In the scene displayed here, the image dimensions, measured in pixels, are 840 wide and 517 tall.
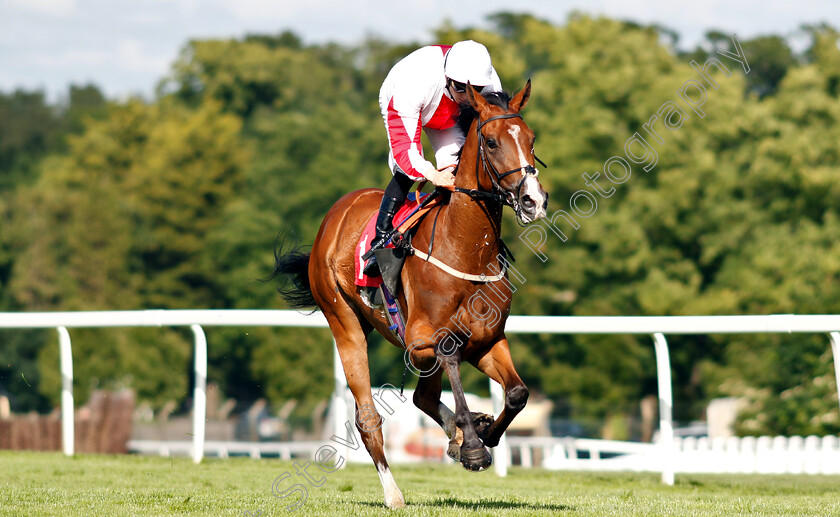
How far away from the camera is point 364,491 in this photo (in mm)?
7039

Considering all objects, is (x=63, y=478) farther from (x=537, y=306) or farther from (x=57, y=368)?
(x=57, y=368)

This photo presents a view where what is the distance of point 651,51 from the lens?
3603cm

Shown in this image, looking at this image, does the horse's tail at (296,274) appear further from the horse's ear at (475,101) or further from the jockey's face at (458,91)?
the horse's ear at (475,101)

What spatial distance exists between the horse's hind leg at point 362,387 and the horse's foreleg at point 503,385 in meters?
0.65

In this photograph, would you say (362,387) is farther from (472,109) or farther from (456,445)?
(472,109)

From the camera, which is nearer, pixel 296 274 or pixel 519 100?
pixel 519 100

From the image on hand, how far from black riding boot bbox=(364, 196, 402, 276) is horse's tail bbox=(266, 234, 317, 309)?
1.40m

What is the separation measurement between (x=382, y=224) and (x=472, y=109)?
0.85m

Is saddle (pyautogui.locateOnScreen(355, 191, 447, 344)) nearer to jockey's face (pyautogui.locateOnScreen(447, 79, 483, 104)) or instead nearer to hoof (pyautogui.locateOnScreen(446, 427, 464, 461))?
jockey's face (pyautogui.locateOnScreen(447, 79, 483, 104))

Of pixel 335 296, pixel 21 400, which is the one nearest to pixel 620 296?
pixel 21 400

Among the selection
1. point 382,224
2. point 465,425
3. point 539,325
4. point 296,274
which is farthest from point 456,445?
point 539,325

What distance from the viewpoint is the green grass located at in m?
5.68

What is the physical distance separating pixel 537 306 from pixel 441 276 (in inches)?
1123

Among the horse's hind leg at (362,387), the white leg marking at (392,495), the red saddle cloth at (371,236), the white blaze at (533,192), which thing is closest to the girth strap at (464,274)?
the red saddle cloth at (371,236)
